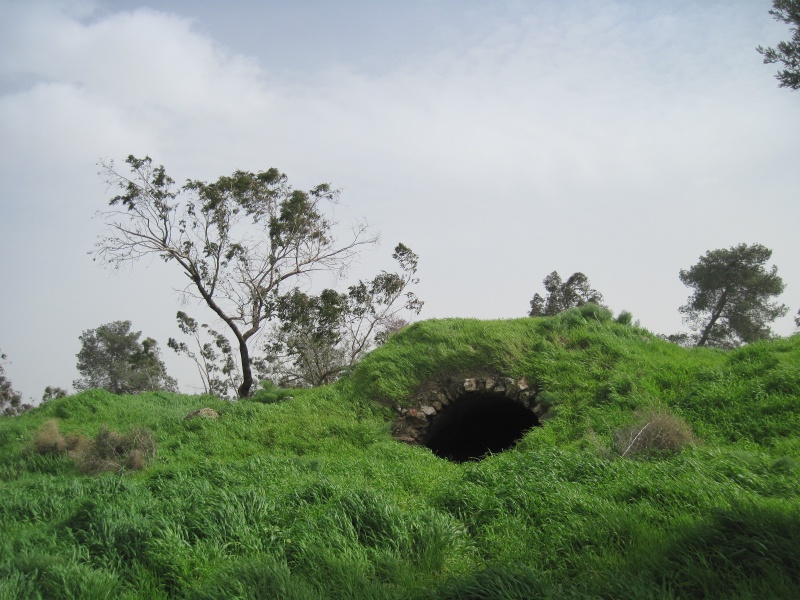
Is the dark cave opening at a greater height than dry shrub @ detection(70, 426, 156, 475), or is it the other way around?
dry shrub @ detection(70, 426, 156, 475)

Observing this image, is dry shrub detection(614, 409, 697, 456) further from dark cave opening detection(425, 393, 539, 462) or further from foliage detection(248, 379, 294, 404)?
foliage detection(248, 379, 294, 404)

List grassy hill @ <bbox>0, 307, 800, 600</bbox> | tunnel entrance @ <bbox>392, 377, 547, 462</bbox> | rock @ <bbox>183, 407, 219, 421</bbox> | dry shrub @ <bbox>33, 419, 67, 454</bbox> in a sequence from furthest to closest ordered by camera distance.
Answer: rock @ <bbox>183, 407, 219, 421</bbox> < dry shrub @ <bbox>33, 419, 67, 454</bbox> < tunnel entrance @ <bbox>392, 377, 547, 462</bbox> < grassy hill @ <bbox>0, 307, 800, 600</bbox>

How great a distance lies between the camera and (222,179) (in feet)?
67.3

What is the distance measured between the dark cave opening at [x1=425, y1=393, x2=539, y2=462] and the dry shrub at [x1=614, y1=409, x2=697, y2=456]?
3.21m

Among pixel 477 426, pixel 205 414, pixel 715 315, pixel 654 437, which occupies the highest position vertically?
pixel 715 315

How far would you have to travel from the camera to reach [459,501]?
6102mm

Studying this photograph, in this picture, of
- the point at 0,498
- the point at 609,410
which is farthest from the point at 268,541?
the point at 609,410

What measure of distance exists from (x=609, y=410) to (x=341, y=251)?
13391mm

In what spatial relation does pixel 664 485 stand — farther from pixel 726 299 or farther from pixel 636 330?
pixel 726 299

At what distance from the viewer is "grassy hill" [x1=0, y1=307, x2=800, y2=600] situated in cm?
428

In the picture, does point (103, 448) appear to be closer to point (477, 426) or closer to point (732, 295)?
point (477, 426)

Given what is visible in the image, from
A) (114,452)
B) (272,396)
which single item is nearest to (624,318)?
(272,396)

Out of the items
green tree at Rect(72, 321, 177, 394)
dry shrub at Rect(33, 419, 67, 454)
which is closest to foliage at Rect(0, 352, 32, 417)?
Answer: green tree at Rect(72, 321, 177, 394)

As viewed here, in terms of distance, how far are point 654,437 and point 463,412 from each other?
485cm
